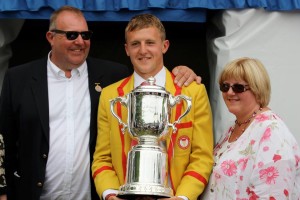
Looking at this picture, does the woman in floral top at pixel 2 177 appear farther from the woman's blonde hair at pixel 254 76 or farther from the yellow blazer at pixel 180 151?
the woman's blonde hair at pixel 254 76

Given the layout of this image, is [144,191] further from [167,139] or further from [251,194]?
[251,194]

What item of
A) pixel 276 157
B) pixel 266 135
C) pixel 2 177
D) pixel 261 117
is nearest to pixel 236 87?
pixel 261 117

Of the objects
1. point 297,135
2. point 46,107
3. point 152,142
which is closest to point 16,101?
point 46,107

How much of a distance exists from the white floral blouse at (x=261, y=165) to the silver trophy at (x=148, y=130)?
0.27 meters

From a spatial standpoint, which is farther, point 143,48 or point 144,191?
point 143,48

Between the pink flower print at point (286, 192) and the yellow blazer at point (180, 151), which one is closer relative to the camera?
the pink flower print at point (286, 192)

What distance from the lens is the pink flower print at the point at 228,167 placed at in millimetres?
3716

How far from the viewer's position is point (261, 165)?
3.61m

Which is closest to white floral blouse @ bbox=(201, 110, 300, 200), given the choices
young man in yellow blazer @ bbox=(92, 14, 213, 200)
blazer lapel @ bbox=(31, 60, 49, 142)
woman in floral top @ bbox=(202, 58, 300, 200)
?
woman in floral top @ bbox=(202, 58, 300, 200)

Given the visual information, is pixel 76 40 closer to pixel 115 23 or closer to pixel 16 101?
pixel 16 101

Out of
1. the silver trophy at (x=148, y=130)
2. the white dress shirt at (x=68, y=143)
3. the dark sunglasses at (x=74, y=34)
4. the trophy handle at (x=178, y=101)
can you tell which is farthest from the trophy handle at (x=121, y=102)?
the dark sunglasses at (x=74, y=34)

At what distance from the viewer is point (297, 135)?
15.7ft

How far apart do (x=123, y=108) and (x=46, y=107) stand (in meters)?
0.46

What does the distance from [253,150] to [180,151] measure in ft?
1.32
